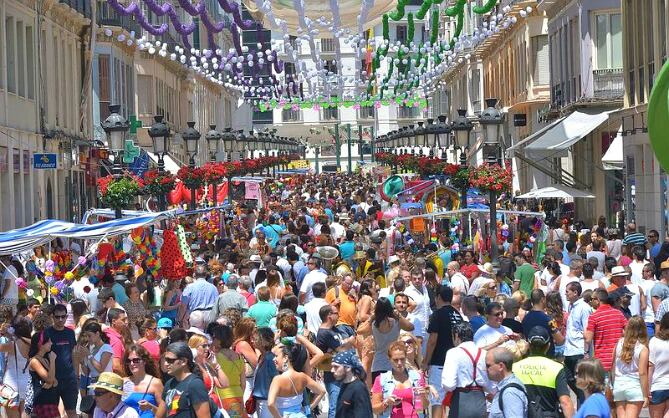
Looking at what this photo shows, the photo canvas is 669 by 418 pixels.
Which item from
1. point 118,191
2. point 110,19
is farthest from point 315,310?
point 110,19

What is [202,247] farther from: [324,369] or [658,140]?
[658,140]

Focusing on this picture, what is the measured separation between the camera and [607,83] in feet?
127

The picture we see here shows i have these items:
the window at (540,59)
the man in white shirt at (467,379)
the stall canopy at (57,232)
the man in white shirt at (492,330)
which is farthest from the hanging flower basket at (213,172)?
the man in white shirt at (467,379)

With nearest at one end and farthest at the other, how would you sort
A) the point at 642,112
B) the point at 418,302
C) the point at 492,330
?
the point at 492,330, the point at 418,302, the point at 642,112

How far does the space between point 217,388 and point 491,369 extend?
2.77m

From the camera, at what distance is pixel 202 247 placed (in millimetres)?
29312

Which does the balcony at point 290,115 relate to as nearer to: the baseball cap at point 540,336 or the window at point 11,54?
the window at point 11,54

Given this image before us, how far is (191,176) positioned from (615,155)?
10.1 metres

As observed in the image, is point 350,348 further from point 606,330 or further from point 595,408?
point 595,408

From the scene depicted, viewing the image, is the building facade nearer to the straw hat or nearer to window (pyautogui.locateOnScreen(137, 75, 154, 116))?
the straw hat

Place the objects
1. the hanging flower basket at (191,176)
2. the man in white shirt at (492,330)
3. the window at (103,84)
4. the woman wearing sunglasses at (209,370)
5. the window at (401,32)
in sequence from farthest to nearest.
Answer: the window at (401,32) < the window at (103,84) < the hanging flower basket at (191,176) < the man in white shirt at (492,330) < the woman wearing sunglasses at (209,370)

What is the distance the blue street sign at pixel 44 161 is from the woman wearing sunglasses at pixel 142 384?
23.0 metres

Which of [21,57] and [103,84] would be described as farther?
[103,84]

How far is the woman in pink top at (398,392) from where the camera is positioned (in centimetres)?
1168
